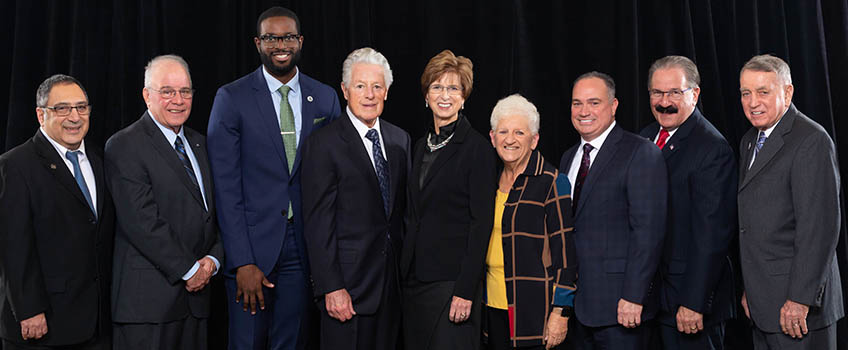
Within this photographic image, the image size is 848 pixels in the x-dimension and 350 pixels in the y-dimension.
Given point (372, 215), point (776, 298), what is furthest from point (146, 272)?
point (776, 298)

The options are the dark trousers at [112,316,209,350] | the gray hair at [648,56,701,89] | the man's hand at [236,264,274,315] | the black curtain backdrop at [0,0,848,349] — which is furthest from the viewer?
the black curtain backdrop at [0,0,848,349]

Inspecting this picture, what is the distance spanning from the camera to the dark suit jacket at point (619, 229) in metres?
2.83

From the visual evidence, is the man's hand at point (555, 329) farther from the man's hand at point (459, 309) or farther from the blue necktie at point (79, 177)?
the blue necktie at point (79, 177)

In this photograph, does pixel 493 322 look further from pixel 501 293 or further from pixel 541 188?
pixel 541 188

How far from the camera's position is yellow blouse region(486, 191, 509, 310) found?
292 cm

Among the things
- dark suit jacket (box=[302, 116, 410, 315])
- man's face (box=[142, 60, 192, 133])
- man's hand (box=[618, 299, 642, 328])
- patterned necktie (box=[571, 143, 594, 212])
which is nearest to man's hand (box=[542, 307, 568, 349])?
man's hand (box=[618, 299, 642, 328])

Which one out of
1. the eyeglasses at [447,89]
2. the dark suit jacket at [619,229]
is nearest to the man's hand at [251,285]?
the eyeglasses at [447,89]

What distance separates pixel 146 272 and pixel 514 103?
5.61 ft

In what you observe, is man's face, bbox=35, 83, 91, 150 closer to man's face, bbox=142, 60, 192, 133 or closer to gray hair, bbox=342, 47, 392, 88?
man's face, bbox=142, 60, 192, 133

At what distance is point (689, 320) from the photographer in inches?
118

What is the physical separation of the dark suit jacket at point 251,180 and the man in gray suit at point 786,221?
6.29 ft

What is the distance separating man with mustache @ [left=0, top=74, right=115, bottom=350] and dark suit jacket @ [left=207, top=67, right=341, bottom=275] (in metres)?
0.49

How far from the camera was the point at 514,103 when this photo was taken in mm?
3018

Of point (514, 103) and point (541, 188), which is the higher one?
point (514, 103)
